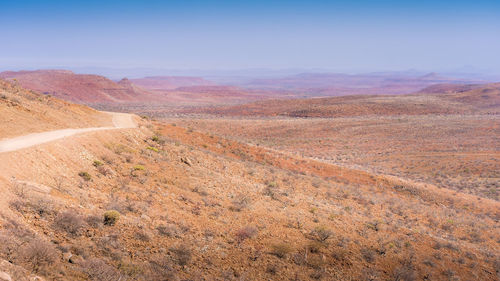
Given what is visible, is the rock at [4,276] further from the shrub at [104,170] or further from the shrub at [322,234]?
the shrub at [322,234]

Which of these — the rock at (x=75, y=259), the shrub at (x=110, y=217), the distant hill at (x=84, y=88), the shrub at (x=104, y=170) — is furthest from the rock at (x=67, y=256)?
the distant hill at (x=84, y=88)

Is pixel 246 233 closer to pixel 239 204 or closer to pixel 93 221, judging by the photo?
pixel 239 204

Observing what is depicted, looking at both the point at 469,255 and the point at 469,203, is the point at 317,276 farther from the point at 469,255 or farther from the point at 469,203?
the point at 469,203

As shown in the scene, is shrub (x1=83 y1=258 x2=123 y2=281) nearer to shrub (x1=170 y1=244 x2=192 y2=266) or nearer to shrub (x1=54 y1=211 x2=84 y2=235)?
shrub (x1=54 y1=211 x2=84 y2=235)

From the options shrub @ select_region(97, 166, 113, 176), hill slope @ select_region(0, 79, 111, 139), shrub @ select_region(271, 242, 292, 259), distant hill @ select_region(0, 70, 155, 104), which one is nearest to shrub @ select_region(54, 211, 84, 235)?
shrub @ select_region(97, 166, 113, 176)

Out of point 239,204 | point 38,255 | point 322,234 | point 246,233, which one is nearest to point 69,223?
point 38,255

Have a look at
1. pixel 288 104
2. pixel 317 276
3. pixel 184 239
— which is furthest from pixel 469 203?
pixel 288 104
